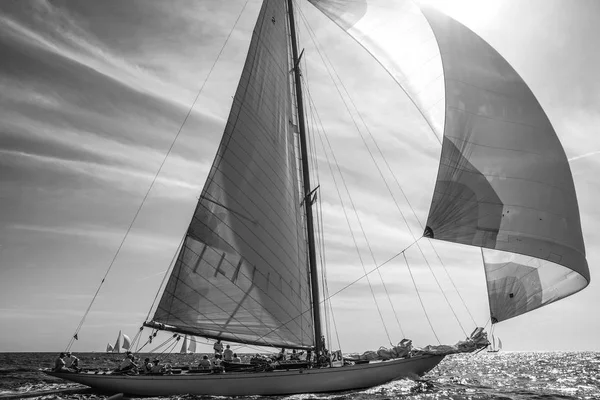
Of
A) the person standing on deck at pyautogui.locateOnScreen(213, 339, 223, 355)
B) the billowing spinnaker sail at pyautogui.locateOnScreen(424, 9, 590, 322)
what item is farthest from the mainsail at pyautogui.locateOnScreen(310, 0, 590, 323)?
the person standing on deck at pyautogui.locateOnScreen(213, 339, 223, 355)

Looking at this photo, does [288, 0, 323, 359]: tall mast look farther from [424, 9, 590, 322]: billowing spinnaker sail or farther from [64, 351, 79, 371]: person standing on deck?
[64, 351, 79, 371]: person standing on deck

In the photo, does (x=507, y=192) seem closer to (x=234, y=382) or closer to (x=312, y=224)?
(x=312, y=224)

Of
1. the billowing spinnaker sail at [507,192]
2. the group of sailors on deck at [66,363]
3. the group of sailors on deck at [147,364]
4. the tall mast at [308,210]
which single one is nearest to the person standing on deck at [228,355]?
the group of sailors on deck at [147,364]

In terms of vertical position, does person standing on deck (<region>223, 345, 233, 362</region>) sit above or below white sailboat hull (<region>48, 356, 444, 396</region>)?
above

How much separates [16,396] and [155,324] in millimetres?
6886

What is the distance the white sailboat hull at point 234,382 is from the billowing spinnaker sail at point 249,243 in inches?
76.4

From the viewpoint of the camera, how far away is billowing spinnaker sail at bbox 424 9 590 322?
17.8m

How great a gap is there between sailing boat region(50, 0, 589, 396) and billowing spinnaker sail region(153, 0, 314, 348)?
0.05m

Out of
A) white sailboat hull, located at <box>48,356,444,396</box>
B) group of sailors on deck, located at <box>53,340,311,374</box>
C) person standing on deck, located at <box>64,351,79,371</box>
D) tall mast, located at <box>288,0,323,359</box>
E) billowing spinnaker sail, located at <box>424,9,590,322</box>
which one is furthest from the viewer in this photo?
tall mast, located at <box>288,0,323,359</box>

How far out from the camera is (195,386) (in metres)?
19.2

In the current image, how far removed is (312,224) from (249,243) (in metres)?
3.46

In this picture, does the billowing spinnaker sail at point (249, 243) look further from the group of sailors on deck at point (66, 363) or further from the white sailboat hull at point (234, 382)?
the group of sailors on deck at point (66, 363)

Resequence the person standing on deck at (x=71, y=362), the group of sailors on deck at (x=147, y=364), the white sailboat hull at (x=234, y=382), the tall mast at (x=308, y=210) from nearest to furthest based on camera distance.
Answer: the white sailboat hull at (x=234, y=382)
the group of sailors on deck at (x=147, y=364)
the person standing on deck at (x=71, y=362)
the tall mast at (x=308, y=210)

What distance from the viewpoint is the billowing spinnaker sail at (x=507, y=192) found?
58.4 feet
